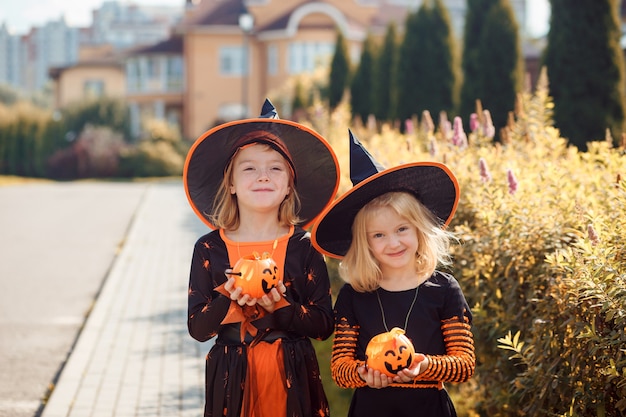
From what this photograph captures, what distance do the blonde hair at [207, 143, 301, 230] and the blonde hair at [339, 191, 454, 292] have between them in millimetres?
365

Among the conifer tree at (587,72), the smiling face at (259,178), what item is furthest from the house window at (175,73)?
the smiling face at (259,178)

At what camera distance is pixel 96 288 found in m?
11.3

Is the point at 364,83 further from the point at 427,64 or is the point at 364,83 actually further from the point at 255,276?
the point at 255,276

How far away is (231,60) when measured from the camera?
172ft

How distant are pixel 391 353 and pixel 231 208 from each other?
3.57 ft

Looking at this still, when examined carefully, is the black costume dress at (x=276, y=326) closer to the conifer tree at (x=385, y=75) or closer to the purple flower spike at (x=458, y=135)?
the purple flower spike at (x=458, y=135)

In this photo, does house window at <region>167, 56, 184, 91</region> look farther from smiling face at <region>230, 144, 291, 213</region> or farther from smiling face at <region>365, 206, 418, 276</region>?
smiling face at <region>365, 206, 418, 276</region>

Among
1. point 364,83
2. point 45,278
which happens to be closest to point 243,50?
point 364,83

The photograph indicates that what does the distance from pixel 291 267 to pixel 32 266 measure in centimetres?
1004

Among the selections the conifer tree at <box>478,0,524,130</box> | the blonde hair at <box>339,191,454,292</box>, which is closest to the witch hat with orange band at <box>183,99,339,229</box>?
the blonde hair at <box>339,191,454,292</box>

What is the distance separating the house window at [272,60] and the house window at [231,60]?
2054 millimetres

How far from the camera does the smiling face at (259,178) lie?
3891 millimetres

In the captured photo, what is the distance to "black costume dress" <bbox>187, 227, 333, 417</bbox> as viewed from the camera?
3.72m

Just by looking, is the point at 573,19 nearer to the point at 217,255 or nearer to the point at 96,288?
the point at 96,288
